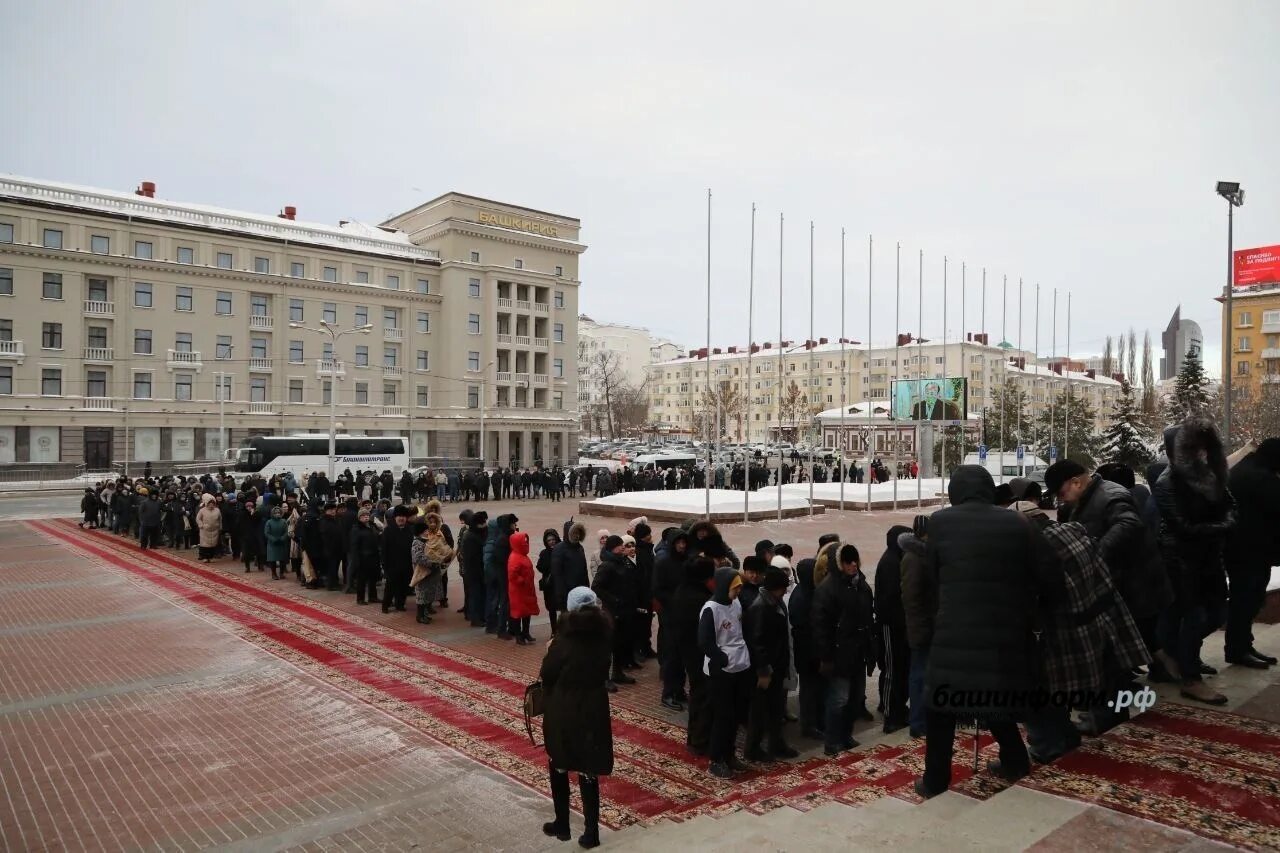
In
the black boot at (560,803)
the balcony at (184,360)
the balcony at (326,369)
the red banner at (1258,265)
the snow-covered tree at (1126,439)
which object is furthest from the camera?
the red banner at (1258,265)

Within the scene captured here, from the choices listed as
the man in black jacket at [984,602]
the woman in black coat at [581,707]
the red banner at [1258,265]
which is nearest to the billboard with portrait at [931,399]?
the man in black jacket at [984,602]

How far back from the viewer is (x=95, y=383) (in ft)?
154

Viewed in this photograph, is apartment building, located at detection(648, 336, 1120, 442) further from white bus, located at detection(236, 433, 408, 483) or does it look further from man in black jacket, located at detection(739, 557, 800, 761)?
man in black jacket, located at detection(739, 557, 800, 761)

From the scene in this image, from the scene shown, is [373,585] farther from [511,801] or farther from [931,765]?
[931,765]

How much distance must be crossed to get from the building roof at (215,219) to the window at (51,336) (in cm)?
726

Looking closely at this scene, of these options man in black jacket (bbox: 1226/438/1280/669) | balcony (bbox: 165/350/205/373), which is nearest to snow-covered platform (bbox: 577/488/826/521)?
man in black jacket (bbox: 1226/438/1280/669)

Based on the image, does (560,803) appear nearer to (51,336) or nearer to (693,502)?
(693,502)

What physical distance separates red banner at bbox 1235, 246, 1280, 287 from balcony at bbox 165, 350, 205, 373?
82.6 meters

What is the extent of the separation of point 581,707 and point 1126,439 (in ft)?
141

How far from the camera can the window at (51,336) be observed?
45.4 m

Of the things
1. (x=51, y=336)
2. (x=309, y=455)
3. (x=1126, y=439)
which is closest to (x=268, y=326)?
(x=51, y=336)

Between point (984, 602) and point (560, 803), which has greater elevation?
point (984, 602)

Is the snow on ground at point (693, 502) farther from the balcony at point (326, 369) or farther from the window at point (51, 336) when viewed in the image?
the window at point (51, 336)

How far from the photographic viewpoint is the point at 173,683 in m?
8.35
